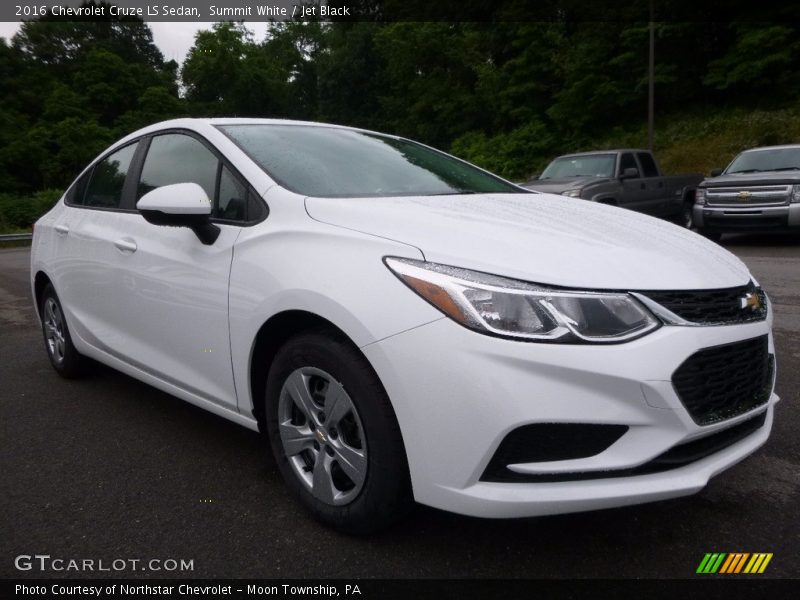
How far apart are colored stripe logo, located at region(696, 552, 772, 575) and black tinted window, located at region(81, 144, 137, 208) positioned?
3.19 meters

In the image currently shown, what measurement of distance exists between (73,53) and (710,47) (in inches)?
2087

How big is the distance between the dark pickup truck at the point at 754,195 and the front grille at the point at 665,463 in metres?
9.43

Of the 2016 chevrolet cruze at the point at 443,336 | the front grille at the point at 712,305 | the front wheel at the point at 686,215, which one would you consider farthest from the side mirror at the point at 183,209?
the front wheel at the point at 686,215

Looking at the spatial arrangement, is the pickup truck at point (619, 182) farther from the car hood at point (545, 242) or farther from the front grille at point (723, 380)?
the front grille at point (723, 380)

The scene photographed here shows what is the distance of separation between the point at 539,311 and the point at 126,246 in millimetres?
2209

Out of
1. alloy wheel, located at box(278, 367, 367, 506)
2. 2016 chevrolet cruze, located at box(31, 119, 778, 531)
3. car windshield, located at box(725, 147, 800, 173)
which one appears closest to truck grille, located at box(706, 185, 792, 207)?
car windshield, located at box(725, 147, 800, 173)

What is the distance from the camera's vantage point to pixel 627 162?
11.6m

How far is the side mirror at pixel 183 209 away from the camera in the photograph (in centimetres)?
264

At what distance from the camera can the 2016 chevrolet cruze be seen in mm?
1907

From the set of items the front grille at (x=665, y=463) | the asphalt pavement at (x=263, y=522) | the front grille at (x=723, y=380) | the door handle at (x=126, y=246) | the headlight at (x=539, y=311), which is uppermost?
the door handle at (x=126, y=246)

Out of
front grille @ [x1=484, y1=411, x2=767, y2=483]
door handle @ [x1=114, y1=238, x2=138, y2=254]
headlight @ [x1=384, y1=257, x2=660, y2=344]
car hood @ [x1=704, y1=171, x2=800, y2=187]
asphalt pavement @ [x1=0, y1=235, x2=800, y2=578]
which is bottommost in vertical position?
asphalt pavement @ [x1=0, y1=235, x2=800, y2=578]

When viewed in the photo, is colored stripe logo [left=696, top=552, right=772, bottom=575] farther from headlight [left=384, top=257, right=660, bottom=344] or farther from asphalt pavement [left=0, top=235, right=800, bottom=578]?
headlight [left=384, top=257, right=660, bottom=344]

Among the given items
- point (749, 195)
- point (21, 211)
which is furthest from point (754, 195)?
point (21, 211)

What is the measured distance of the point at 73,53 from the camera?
59.5 meters
